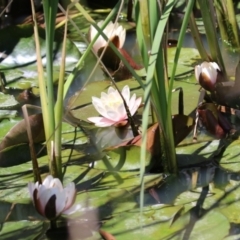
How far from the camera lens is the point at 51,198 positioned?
1036mm

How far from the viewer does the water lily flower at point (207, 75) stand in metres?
1.46

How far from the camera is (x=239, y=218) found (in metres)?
1.07

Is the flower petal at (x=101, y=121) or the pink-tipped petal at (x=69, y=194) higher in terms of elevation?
the flower petal at (x=101, y=121)

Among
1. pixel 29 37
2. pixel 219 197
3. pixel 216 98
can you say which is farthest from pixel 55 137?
pixel 29 37

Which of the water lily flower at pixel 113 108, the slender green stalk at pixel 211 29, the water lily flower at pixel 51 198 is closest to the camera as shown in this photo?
the water lily flower at pixel 51 198

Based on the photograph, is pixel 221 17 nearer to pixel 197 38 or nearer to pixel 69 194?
pixel 197 38

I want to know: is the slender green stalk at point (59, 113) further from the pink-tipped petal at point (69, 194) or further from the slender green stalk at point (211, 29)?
the slender green stalk at point (211, 29)

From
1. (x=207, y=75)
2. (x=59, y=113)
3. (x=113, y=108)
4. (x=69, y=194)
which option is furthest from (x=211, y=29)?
(x=69, y=194)

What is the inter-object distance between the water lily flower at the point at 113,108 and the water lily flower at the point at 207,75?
0.19 meters

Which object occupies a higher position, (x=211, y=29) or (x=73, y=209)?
(x=211, y=29)

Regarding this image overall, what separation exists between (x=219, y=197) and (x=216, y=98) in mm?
405

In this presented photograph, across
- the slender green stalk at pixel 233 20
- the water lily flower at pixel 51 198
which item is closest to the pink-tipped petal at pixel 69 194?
the water lily flower at pixel 51 198

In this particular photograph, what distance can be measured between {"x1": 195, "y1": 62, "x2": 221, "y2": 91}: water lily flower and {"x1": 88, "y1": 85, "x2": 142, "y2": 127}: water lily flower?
0.19 meters

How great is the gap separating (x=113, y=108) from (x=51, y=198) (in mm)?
380
